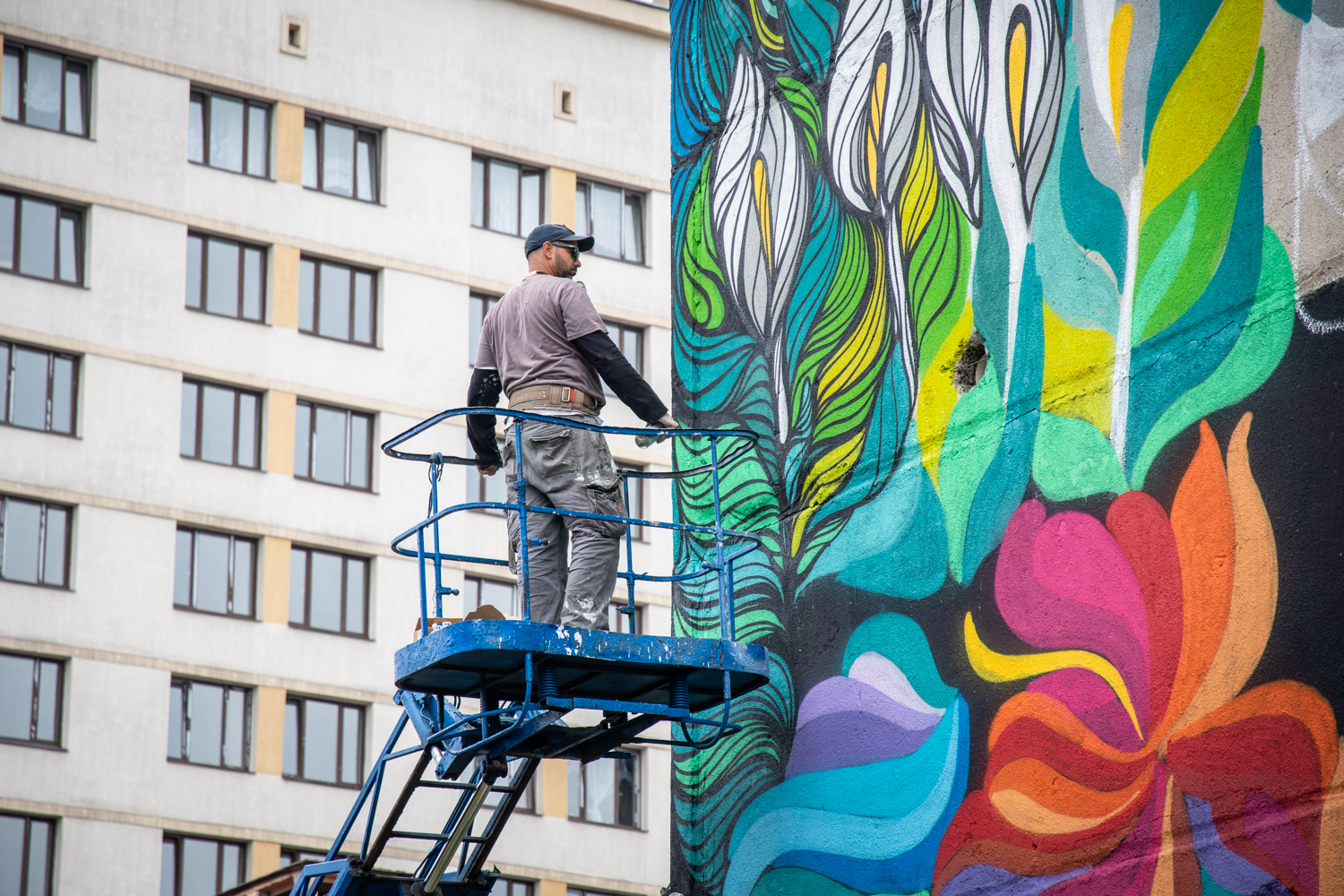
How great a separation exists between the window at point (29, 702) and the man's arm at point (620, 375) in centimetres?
2876

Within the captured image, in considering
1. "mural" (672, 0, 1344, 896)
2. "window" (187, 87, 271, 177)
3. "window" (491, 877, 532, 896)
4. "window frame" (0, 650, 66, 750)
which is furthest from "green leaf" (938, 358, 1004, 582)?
"window" (187, 87, 271, 177)

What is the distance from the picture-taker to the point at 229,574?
1497 inches

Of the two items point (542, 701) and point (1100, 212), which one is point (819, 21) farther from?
point (542, 701)

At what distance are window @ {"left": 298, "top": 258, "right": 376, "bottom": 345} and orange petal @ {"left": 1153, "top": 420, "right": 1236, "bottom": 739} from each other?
33.6 metres

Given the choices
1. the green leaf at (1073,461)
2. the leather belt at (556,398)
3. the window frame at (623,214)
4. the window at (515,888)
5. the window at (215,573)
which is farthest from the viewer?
the window frame at (623,214)

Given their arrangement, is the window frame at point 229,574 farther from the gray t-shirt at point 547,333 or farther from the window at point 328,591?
the gray t-shirt at point 547,333

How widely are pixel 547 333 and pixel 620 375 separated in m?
0.54

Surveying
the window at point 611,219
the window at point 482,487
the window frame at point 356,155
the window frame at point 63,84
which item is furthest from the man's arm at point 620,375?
the window at point 611,219

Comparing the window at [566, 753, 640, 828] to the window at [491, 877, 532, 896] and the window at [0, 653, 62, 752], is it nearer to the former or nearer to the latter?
the window at [491, 877, 532, 896]

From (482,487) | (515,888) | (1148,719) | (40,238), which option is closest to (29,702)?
(40,238)

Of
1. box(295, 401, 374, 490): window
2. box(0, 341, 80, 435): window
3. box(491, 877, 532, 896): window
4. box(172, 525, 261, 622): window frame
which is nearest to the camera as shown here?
box(0, 341, 80, 435): window

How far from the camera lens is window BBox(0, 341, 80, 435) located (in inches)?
1449

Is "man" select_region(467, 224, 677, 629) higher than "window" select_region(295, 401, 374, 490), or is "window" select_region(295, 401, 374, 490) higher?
"window" select_region(295, 401, 374, 490)

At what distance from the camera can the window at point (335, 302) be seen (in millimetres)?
40156
